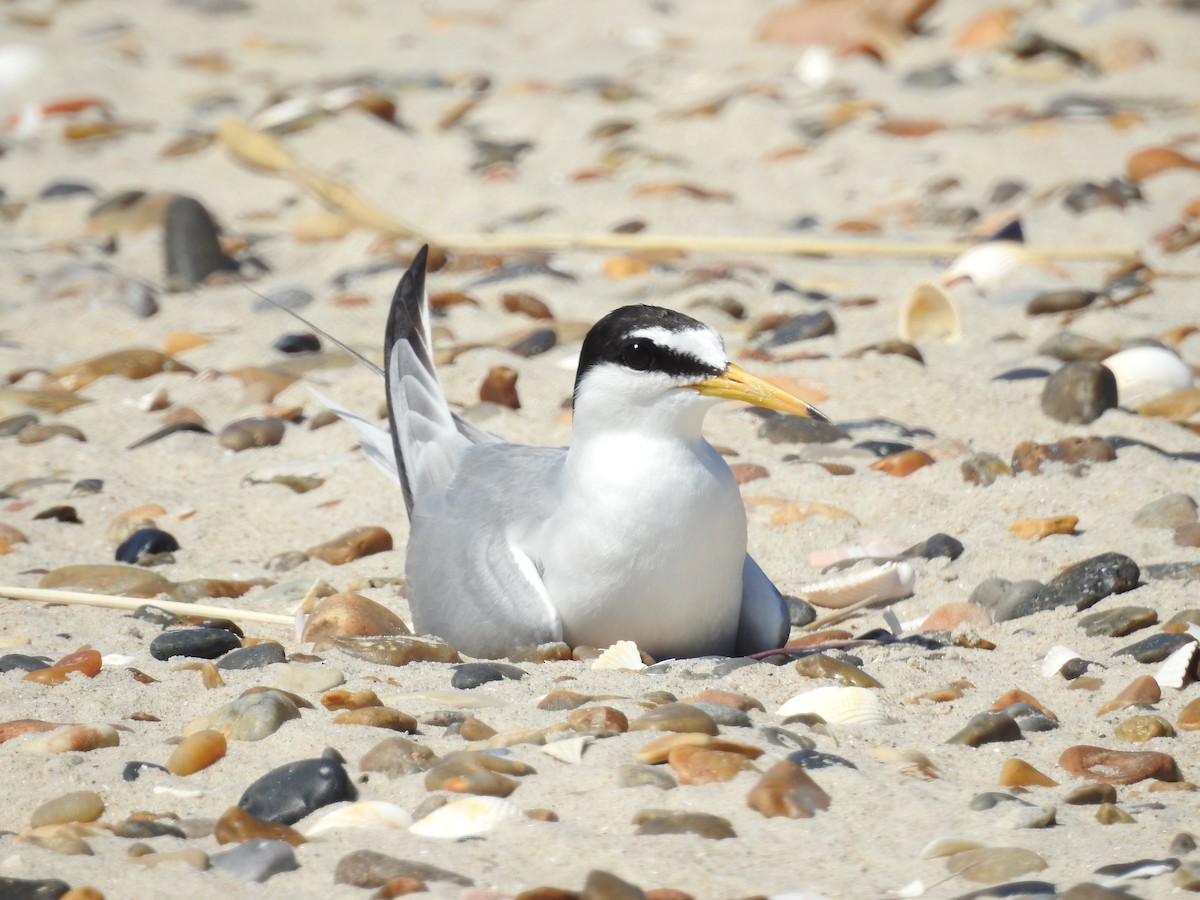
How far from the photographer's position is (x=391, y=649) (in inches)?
139

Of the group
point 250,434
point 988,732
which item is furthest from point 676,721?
point 250,434

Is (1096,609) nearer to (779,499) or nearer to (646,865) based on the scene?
(779,499)

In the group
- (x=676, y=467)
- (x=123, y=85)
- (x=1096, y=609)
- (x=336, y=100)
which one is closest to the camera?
(x=676, y=467)

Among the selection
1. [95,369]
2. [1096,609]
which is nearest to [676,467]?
[1096,609]

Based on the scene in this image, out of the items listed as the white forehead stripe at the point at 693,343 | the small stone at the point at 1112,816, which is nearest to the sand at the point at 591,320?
the small stone at the point at 1112,816

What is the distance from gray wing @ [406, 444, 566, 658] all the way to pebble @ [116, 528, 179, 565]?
0.92 m

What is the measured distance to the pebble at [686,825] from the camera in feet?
8.59

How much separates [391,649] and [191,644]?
468 mm

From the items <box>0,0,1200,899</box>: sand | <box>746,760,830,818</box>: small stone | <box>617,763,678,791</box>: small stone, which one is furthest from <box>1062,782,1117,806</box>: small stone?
<box>617,763,678,791</box>: small stone

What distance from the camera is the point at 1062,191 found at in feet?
23.8

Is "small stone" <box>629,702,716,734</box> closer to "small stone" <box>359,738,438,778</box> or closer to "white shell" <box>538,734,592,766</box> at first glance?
"white shell" <box>538,734,592,766</box>

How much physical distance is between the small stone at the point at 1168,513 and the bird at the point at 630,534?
114 cm

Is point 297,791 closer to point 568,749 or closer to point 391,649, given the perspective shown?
point 568,749

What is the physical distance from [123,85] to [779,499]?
6.79 metres
